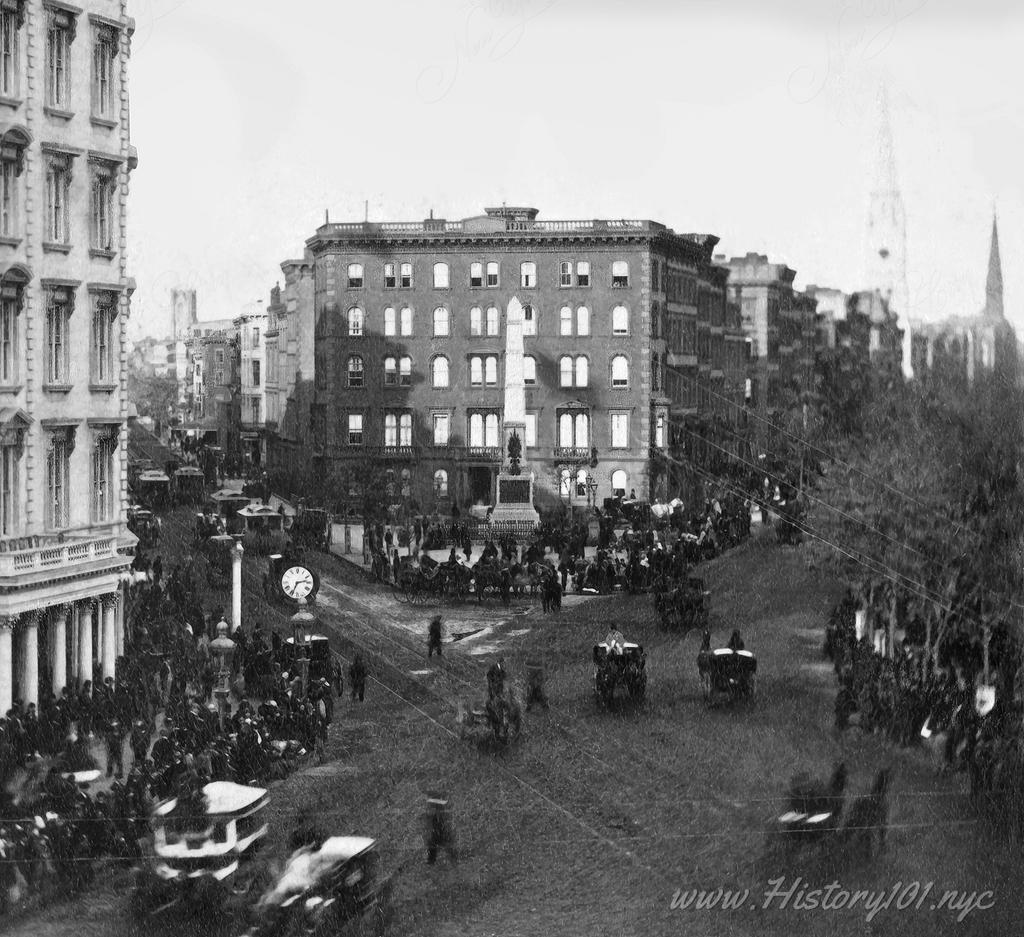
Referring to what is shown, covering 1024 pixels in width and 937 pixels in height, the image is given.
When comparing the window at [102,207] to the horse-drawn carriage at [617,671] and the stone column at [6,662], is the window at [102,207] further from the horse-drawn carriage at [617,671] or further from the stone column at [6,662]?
the horse-drawn carriage at [617,671]

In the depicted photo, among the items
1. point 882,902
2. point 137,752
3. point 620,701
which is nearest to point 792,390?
point 620,701

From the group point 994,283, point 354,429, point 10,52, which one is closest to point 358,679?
point 354,429

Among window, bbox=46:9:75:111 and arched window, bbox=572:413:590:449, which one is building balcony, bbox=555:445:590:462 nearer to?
arched window, bbox=572:413:590:449

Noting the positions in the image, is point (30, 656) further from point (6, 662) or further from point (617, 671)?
point (617, 671)

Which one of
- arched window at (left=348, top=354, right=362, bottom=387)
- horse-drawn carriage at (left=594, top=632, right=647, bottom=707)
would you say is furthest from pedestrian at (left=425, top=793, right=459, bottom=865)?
arched window at (left=348, top=354, right=362, bottom=387)

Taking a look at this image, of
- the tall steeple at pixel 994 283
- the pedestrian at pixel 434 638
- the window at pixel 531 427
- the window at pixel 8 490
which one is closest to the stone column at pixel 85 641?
the window at pixel 8 490

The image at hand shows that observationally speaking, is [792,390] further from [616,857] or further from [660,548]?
[616,857]
